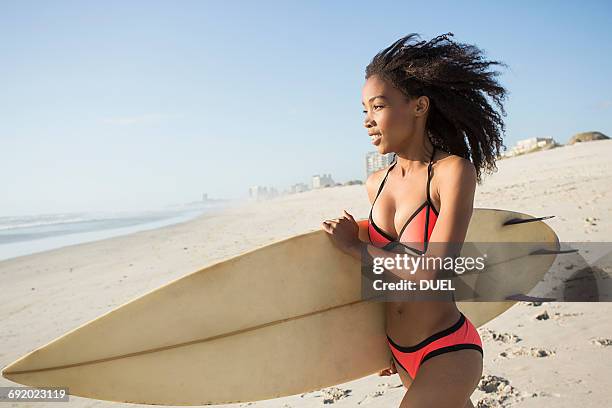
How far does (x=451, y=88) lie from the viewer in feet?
5.84

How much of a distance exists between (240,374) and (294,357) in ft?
0.81

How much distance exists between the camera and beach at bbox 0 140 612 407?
2.75 meters

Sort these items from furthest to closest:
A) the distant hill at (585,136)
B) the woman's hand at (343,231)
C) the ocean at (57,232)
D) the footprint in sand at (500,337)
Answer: the distant hill at (585,136) < the ocean at (57,232) < the footprint in sand at (500,337) < the woman's hand at (343,231)

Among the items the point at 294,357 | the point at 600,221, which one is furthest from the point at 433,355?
the point at 600,221

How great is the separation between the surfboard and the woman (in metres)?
0.21

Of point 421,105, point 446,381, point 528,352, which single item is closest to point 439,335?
point 446,381

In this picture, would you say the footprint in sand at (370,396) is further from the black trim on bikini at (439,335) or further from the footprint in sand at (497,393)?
the black trim on bikini at (439,335)

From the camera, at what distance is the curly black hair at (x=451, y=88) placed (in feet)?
5.79

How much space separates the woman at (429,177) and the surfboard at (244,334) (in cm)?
21

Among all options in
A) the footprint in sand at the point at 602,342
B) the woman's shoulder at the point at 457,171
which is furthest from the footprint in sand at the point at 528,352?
the woman's shoulder at the point at 457,171

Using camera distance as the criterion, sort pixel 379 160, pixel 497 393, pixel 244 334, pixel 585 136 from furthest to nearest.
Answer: pixel 585 136 → pixel 379 160 → pixel 497 393 → pixel 244 334

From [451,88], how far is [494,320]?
2.56 meters

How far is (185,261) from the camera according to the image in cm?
865

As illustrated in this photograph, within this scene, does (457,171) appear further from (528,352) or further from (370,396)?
(528,352)
